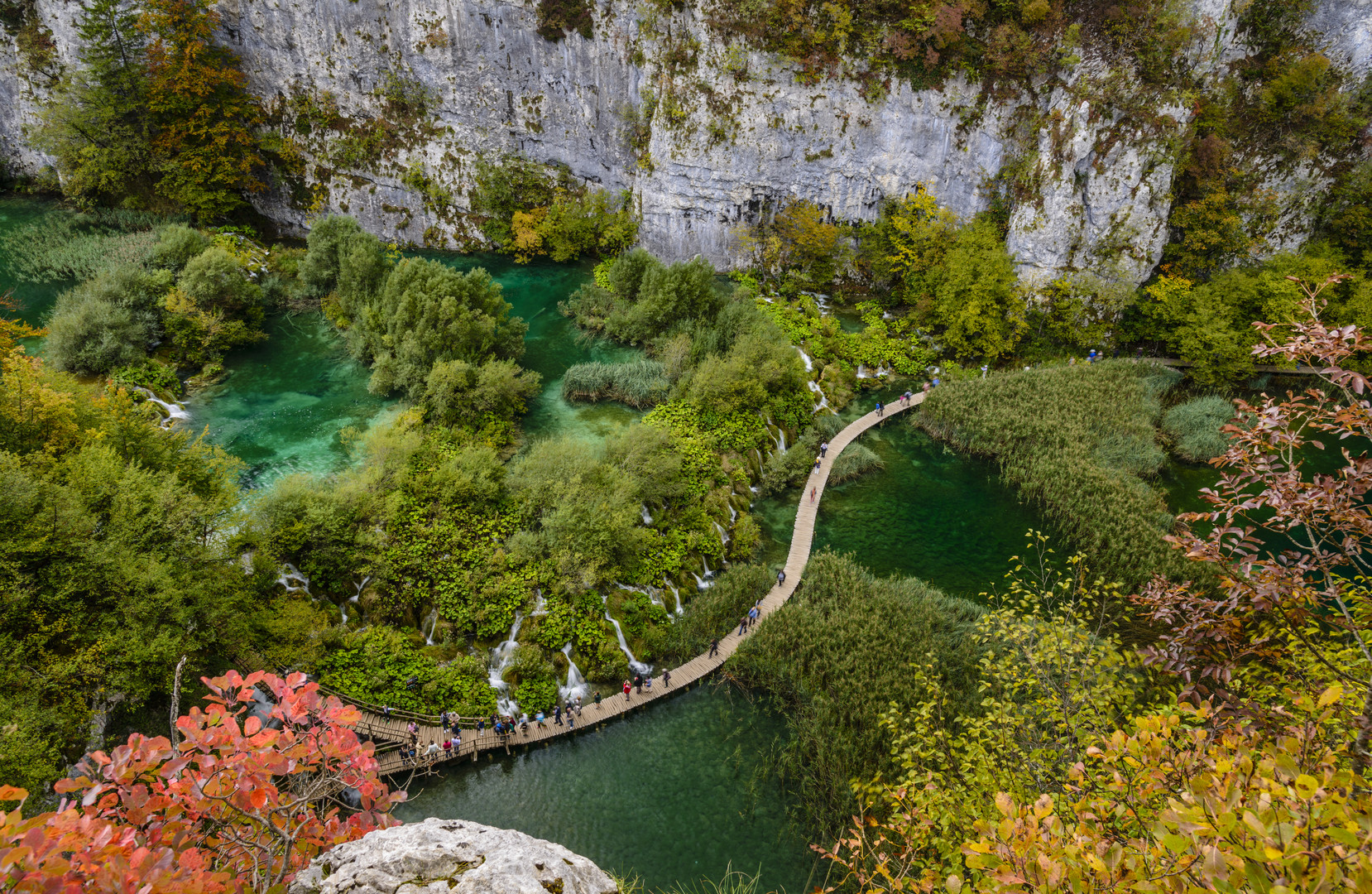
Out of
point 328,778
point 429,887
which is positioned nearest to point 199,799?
point 328,778

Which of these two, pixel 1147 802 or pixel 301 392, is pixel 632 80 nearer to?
pixel 301 392

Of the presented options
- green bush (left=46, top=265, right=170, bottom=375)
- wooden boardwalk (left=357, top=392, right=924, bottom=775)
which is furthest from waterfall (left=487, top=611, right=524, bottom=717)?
green bush (left=46, top=265, right=170, bottom=375)

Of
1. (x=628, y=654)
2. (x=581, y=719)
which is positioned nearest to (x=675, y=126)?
(x=628, y=654)

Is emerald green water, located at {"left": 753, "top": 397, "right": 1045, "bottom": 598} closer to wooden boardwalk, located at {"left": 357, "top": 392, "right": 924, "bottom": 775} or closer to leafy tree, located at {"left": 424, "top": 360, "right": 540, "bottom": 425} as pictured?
wooden boardwalk, located at {"left": 357, "top": 392, "right": 924, "bottom": 775}

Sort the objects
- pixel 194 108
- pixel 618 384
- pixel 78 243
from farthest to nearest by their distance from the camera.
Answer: pixel 194 108
pixel 78 243
pixel 618 384

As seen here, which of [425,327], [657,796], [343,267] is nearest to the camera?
[657,796]

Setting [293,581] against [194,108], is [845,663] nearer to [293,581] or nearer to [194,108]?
[293,581]

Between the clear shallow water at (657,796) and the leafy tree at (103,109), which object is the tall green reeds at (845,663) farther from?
the leafy tree at (103,109)
